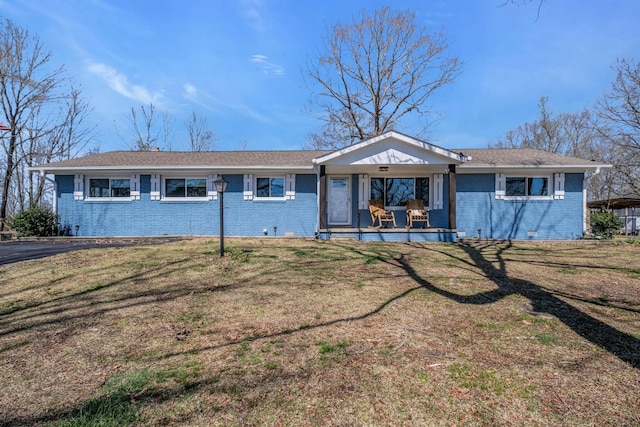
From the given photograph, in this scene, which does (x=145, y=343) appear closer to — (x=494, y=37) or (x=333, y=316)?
(x=333, y=316)

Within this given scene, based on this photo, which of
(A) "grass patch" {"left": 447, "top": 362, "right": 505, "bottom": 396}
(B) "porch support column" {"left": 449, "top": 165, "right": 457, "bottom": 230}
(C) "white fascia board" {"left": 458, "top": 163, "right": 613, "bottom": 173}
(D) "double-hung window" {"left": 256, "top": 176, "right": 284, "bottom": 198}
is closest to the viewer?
(A) "grass patch" {"left": 447, "top": 362, "right": 505, "bottom": 396}

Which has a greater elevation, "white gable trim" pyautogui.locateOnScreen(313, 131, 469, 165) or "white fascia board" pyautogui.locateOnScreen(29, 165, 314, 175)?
"white gable trim" pyautogui.locateOnScreen(313, 131, 469, 165)

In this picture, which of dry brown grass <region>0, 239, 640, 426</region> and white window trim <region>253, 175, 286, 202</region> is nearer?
dry brown grass <region>0, 239, 640, 426</region>

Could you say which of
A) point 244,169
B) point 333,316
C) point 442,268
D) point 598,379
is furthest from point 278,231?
point 598,379

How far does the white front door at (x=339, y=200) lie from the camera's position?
12336 millimetres

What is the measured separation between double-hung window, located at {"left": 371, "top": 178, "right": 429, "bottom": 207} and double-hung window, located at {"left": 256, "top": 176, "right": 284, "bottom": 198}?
12.0 feet

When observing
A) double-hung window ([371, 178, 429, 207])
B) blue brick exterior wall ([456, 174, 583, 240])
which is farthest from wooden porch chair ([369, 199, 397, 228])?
blue brick exterior wall ([456, 174, 583, 240])

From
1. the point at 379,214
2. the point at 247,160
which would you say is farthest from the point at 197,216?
the point at 379,214

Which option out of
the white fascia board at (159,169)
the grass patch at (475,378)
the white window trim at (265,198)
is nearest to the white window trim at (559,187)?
the white fascia board at (159,169)

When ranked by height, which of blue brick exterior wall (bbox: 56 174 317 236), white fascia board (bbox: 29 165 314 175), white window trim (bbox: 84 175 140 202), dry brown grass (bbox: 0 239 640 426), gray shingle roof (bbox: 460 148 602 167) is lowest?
dry brown grass (bbox: 0 239 640 426)

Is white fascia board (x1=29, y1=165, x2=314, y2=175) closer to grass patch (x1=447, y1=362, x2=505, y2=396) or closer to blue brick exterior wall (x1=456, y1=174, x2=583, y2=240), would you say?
blue brick exterior wall (x1=456, y1=174, x2=583, y2=240)

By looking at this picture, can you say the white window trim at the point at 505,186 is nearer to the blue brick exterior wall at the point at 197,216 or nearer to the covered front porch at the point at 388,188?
the covered front porch at the point at 388,188

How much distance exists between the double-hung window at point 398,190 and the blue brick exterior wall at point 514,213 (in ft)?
4.57

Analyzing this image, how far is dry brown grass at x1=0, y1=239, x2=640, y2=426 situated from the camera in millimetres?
1963
